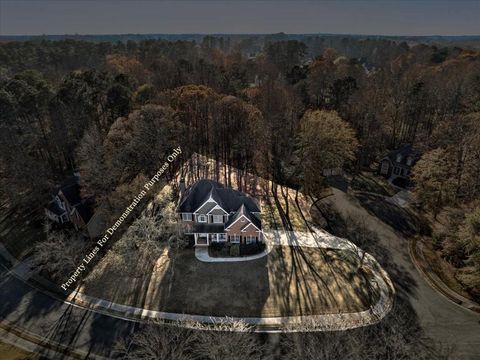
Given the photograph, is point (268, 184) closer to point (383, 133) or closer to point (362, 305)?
point (362, 305)

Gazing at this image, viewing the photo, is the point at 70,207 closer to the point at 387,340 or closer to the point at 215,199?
the point at 215,199

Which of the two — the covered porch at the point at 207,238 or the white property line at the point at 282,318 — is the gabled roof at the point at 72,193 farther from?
the covered porch at the point at 207,238

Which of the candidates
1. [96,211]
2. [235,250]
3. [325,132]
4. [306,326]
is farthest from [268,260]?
[96,211]

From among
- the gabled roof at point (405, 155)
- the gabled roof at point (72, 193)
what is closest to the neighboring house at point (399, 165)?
the gabled roof at point (405, 155)

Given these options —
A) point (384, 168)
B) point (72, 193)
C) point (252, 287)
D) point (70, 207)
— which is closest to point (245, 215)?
point (252, 287)

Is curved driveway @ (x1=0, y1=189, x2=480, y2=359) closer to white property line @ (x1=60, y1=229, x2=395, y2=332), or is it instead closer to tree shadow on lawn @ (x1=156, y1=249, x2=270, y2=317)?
white property line @ (x1=60, y1=229, x2=395, y2=332)

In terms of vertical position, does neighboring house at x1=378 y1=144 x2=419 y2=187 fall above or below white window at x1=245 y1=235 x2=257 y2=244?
above

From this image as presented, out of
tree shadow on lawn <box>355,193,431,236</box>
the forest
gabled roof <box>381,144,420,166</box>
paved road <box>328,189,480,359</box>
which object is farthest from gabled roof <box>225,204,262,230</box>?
gabled roof <box>381,144,420,166</box>
